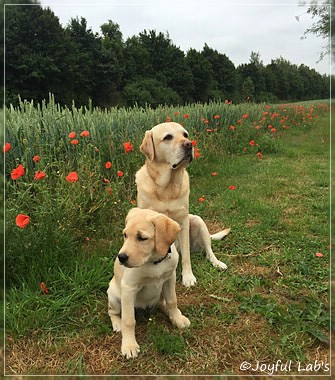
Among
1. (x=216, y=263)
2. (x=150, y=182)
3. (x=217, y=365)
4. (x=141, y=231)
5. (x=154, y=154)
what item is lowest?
(x=217, y=365)

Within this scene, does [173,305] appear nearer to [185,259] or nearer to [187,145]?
[185,259]

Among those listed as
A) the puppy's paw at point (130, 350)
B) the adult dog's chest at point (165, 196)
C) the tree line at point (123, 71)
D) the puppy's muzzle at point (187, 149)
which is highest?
the tree line at point (123, 71)

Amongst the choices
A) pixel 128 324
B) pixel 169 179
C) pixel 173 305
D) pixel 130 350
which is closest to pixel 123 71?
pixel 169 179

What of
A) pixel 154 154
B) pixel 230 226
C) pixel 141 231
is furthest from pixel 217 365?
pixel 230 226

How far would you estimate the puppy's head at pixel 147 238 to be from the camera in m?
2.00

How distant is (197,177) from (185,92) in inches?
64.3

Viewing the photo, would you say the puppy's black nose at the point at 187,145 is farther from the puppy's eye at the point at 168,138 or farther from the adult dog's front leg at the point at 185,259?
the adult dog's front leg at the point at 185,259

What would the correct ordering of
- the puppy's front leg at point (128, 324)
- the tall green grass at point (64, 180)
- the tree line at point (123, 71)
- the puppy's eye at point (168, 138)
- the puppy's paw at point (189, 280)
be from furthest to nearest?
the tree line at point (123, 71)
the puppy's eye at point (168, 138)
the puppy's paw at point (189, 280)
the tall green grass at point (64, 180)
the puppy's front leg at point (128, 324)

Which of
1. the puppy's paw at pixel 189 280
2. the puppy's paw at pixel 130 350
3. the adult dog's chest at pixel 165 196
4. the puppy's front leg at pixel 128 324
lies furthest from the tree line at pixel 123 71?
the puppy's paw at pixel 130 350

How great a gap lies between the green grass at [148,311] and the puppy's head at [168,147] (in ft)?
2.26

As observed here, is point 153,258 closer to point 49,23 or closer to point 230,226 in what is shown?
point 230,226

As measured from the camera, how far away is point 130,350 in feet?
6.77

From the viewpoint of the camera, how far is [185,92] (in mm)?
6359

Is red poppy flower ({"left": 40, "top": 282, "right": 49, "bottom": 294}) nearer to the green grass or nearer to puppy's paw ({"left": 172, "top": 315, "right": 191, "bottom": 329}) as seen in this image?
the green grass
